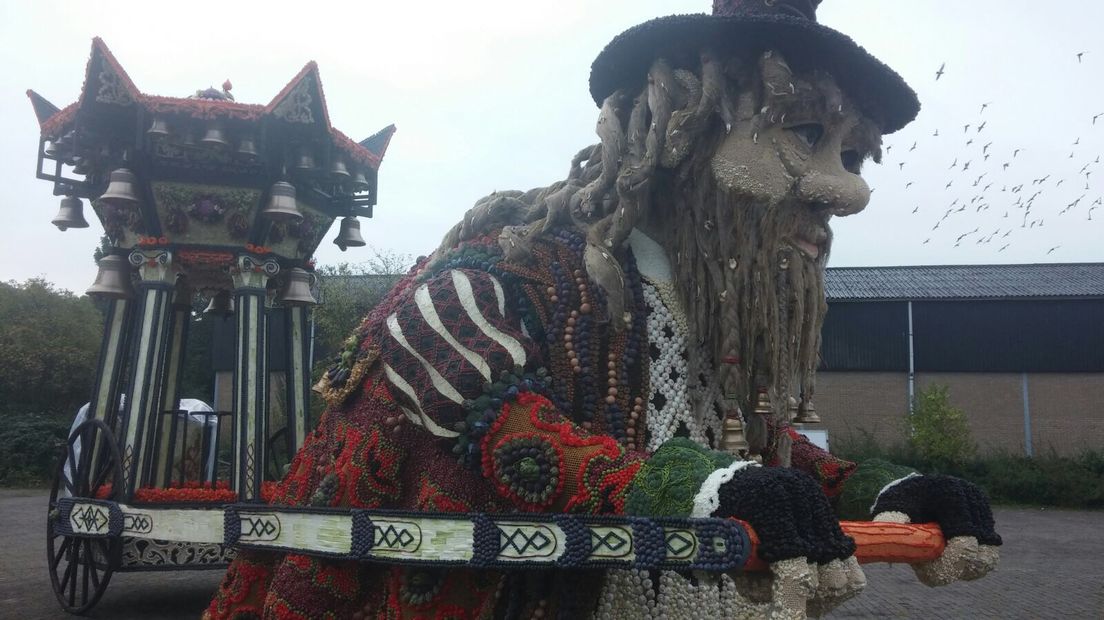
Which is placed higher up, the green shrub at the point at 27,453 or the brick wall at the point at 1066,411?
the brick wall at the point at 1066,411

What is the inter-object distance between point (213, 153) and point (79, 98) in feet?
3.01

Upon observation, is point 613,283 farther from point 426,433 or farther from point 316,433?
point 316,433

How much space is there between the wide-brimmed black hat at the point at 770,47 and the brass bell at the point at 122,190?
4.30m

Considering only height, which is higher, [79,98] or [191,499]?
[79,98]

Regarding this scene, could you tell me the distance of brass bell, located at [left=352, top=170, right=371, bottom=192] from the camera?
665 centimetres

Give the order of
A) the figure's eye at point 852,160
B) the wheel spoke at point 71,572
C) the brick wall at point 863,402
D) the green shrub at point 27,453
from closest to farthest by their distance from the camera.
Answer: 1. the figure's eye at point 852,160
2. the wheel spoke at point 71,572
3. the green shrub at point 27,453
4. the brick wall at point 863,402

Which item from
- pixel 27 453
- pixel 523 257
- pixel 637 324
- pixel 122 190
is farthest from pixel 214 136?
pixel 27 453

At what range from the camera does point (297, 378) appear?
264 inches

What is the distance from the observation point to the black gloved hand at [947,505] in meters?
2.45

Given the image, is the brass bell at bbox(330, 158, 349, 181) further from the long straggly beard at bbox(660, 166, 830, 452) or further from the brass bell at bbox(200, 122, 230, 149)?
the long straggly beard at bbox(660, 166, 830, 452)

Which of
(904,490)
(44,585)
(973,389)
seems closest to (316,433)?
(904,490)

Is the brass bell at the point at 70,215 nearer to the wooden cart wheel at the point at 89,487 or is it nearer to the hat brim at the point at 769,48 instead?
the wooden cart wheel at the point at 89,487

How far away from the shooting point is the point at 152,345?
6262 millimetres

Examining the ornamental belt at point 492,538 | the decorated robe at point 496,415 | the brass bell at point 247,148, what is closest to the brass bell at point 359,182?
the brass bell at point 247,148
